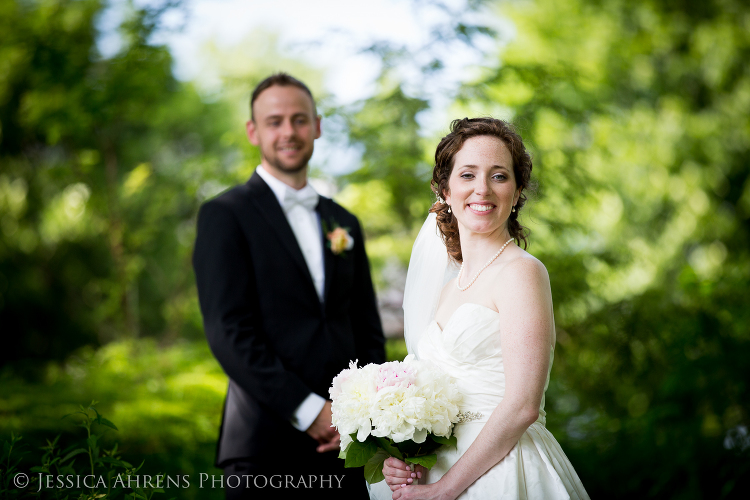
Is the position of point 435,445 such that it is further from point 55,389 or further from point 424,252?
point 55,389

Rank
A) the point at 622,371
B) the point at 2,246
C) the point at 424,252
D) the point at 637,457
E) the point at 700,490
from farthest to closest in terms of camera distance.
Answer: the point at 2,246, the point at 622,371, the point at 637,457, the point at 700,490, the point at 424,252

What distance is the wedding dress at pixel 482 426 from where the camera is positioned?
66.2 inches

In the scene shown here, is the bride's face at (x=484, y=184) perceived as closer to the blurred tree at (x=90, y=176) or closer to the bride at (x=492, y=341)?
the bride at (x=492, y=341)

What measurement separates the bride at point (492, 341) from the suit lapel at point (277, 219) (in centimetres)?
78

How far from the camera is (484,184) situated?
5.76ft

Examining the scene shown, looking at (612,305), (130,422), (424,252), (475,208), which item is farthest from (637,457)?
(130,422)

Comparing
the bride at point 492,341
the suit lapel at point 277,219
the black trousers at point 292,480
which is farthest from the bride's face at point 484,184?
the black trousers at point 292,480

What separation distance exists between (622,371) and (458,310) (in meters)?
3.53

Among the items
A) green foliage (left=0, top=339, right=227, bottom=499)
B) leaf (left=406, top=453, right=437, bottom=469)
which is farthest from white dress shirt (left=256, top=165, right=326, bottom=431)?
green foliage (left=0, top=339, right=227, bottom=499)

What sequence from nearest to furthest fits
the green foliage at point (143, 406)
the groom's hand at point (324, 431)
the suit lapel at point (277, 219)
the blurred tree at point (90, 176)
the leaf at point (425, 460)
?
1. the leaf at point (425, 460)
2. the groom's hand at point (324, 431)
3. the suit lapel at point (277, 219)
4. the green foliage at point (143, 406)
5. the blurred tree at point (90, 176)

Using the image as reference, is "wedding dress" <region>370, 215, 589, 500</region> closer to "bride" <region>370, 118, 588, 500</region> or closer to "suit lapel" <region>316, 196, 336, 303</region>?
"bride" <region>370, 118, 588, 500</region>

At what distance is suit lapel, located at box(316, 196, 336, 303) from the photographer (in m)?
2.56

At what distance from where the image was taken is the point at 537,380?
1.61m

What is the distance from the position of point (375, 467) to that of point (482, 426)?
0.38m
